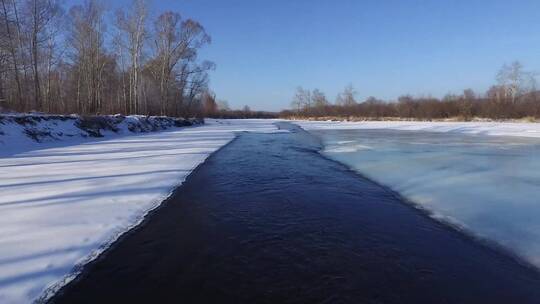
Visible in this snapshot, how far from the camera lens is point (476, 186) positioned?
768 centimetres

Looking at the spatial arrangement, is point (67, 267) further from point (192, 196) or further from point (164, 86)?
point (164, 86)

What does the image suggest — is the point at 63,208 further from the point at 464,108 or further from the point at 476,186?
the point at 464,108

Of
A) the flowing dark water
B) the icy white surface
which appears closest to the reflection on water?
the flowing dark water

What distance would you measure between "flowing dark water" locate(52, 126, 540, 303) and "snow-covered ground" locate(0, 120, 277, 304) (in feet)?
0.82

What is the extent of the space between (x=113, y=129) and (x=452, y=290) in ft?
72.3

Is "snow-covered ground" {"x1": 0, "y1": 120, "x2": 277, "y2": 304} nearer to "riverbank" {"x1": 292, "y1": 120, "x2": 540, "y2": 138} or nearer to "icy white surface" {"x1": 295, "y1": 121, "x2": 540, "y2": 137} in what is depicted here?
"riverbank" {"x1": 292, "y1": 120, "x2": 540, "y2": 138}

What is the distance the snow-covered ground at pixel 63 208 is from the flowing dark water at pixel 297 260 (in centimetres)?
25

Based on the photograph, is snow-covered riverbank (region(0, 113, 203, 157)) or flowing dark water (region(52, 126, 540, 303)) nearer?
flowing dark water (region(52, 126, 540, 303))

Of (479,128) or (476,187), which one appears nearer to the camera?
(476,187)

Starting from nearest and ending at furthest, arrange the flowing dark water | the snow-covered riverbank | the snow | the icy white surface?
the flowing dark water → the snow → the snow-covered riverbank → the icy white surface

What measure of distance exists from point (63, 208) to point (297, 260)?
11.6ft

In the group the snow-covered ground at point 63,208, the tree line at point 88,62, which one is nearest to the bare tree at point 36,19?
the tree line at point 88,62

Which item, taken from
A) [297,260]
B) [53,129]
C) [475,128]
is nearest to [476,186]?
[297,260]

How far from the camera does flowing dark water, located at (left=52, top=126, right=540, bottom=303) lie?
3.40 metres
